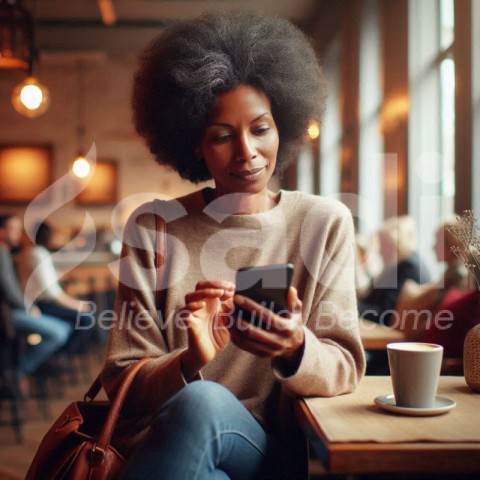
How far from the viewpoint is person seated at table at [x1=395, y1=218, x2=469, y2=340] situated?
3178mm

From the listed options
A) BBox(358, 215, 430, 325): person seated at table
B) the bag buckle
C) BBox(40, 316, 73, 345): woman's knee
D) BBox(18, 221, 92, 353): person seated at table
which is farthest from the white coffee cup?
BBox(18, 221, 92, 353): person seated at table

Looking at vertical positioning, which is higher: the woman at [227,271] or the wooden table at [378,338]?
the woman at [227,271]

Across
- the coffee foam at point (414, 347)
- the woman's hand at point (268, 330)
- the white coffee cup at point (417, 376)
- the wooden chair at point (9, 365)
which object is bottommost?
the wooden chair at point (9, 365)

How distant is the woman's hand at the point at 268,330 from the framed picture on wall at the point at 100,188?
30.5 feet

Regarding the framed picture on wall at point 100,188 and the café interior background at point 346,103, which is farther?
the framed picture on wall at point 100,188

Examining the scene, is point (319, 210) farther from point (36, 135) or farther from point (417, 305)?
point (36, 135)

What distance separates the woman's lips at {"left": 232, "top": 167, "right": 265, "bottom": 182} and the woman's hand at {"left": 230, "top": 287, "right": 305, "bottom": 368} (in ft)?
1.39

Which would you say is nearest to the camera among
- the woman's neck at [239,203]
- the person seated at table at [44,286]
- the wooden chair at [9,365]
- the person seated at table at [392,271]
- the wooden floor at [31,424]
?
the woman's neck at [239,203]

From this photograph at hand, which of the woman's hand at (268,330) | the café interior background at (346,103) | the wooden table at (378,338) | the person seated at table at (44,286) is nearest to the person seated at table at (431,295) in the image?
the wooden table at (378,338)

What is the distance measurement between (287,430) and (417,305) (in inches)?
86.0

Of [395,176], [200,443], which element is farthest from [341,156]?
[200,443]

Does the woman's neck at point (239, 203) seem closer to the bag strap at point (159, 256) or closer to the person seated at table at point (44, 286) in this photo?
the bag strap at point (159, 256)

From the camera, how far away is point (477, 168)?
11.7 ft

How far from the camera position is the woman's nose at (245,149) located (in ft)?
4.81
